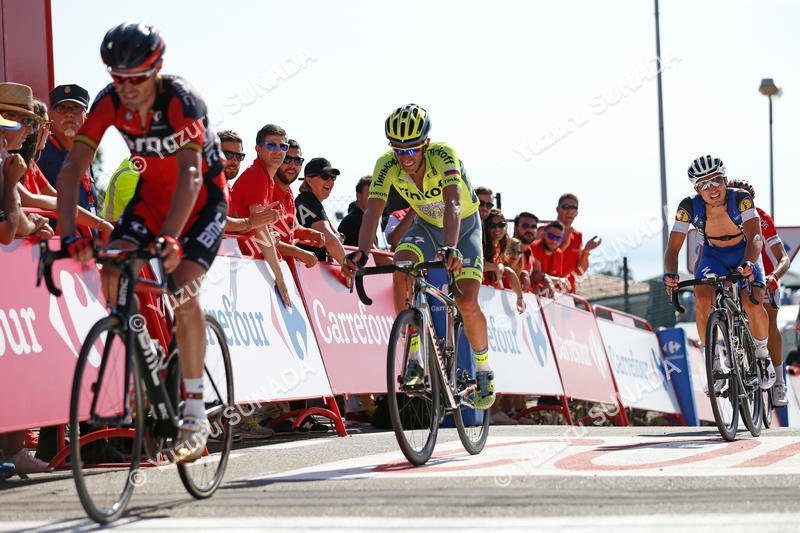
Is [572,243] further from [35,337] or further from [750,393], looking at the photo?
[35,337]

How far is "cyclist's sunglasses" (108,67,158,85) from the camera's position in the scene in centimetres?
563

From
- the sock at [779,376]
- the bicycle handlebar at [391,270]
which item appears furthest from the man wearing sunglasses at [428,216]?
the sock at [779,376]

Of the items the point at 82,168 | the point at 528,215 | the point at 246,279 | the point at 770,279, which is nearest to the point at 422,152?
the point at 246,279

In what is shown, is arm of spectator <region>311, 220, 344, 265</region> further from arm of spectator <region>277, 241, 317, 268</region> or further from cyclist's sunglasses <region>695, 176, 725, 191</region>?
cyclist's sunglasses <region>695, 176, 725, 191</region>

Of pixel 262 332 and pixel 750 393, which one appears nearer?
pixel 262 332

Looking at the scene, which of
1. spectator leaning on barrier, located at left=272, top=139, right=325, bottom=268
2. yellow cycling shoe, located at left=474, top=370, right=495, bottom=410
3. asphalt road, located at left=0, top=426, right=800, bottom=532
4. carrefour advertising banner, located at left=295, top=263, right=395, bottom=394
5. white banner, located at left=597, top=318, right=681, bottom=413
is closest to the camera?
asphalt road, located at left=0, top=426, right=800, bottom=532

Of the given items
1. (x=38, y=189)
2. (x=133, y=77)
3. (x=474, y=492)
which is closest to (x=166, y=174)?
(x=133, y=77)

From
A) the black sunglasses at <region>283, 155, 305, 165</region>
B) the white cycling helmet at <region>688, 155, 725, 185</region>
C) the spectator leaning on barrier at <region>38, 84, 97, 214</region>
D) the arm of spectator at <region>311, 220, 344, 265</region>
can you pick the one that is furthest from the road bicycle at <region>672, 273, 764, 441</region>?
the spectator leaning on barrier at <region>38, 84, 97, 214</region>

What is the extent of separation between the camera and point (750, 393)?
10086 mm

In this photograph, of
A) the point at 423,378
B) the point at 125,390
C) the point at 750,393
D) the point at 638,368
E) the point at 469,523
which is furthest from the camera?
the point at 638,368

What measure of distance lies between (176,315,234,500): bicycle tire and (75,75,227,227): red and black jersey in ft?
2.15

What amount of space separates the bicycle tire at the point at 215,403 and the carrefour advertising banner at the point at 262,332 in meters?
2.83

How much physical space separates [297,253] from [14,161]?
136 inches

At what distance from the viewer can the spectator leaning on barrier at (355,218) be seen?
11992 millimetres
